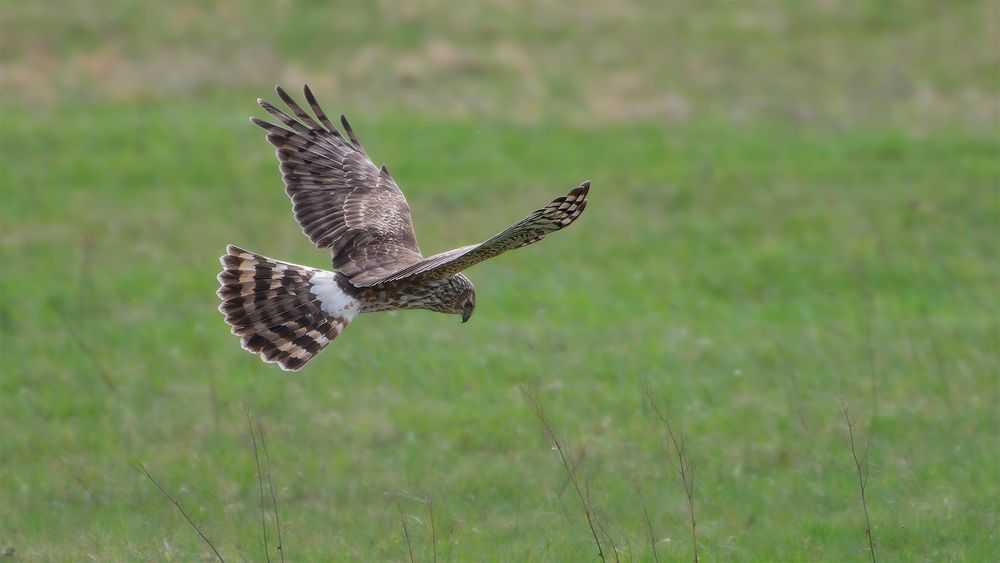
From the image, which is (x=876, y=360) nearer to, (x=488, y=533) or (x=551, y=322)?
(x=551, y=322)

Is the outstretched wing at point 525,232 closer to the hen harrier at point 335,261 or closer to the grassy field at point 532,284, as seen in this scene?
the hen harrier at point 335,261

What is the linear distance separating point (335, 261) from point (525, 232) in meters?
2.25

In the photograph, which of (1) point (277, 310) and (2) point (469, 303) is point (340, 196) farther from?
(1) point (277, 310)

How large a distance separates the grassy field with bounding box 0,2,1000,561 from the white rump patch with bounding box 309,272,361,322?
1.08 metres

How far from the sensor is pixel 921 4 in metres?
22.8

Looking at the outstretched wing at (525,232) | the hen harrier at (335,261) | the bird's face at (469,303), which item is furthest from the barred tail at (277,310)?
the bird's face at (469,303)

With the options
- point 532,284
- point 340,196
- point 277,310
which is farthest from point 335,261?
point 532,284

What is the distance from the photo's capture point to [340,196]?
29.9 ft

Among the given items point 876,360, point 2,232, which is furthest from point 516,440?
point 2,232

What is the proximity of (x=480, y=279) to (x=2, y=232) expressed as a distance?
521 centimetres

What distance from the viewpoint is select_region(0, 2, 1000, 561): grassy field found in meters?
7.96

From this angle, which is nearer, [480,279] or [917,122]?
[480,279]

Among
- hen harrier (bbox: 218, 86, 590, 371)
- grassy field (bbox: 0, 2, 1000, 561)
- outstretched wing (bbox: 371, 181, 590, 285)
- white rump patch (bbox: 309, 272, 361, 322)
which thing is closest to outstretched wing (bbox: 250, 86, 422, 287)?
hen harrier (bbox: 218, 86, 590, 371)

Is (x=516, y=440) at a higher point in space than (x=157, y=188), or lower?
lower
